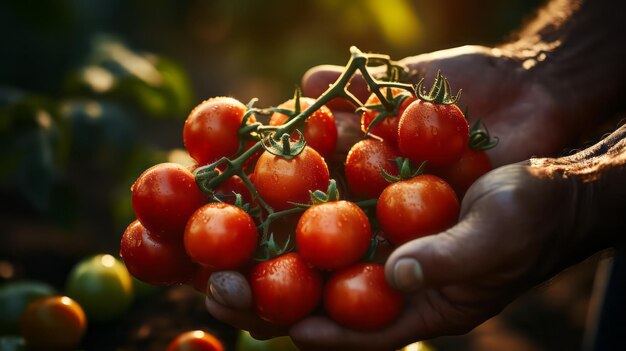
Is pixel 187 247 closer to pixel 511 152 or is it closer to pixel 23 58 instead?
pixel 511 152

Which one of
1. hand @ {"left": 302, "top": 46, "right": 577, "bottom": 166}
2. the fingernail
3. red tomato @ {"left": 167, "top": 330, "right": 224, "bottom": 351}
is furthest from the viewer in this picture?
hand @ {"left": 302, "top": 46, "right": 577, "bottom": 166}

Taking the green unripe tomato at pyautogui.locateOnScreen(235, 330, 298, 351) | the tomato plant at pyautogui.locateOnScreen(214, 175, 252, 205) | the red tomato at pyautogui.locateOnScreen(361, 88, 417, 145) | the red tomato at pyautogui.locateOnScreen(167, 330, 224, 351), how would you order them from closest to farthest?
the tomato plant at pyautogui.locateOnScreen(214, 175, 252, 205)
the red tomato at pyautogui.locateOnScreen(361, 88, 417, 145)
the red tomato at pyautogui.locateOnScreen(167, 330, 224, 351)
the green unripe tomato at pyautogui.locateOnScreen(235, 330, 298, 351)

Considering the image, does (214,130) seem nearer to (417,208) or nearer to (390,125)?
(390,125)

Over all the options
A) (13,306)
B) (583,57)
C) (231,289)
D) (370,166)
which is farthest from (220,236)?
(583,57)

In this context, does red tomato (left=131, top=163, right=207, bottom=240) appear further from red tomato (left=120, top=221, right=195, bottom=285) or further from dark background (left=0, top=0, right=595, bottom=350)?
dark background (left=0, top=0, right=595, bottom=350)

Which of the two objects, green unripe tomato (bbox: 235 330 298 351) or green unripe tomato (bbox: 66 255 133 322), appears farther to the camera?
green unripe tomato (bbox: 66 255 133 322)

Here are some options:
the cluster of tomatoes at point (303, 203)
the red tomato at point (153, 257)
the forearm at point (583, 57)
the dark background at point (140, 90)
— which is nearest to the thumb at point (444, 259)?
the cluster of tomatoes at point (303, 203)

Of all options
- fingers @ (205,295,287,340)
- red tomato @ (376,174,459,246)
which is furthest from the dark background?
fingers @ (205,295,287,340)
